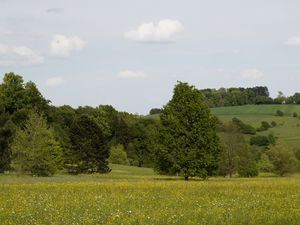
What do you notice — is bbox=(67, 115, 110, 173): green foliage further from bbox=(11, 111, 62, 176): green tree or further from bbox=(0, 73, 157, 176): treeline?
bbox=(11, 111, 62, 176): green tree

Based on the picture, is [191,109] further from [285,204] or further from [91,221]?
[91,221]

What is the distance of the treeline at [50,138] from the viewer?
193ft

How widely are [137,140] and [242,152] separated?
50.1 meters

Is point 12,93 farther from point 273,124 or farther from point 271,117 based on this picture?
point 271,117

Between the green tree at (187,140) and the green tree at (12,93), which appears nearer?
the green tree at (187,140)

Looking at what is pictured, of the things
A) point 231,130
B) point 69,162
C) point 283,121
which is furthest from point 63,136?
point 283,121

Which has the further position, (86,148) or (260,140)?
(260,140)

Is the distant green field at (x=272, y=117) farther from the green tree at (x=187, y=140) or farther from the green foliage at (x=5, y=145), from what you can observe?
the green tree at (x=187, y=140)

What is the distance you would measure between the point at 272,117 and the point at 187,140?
393ft

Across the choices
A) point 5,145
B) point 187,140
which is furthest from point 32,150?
point 187,140

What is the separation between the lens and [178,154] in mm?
48438

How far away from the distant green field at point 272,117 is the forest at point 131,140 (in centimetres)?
418

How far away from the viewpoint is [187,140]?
1923 inches

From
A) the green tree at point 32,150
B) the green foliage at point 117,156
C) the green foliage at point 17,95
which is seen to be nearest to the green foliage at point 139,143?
the green foliage at point 117,156
